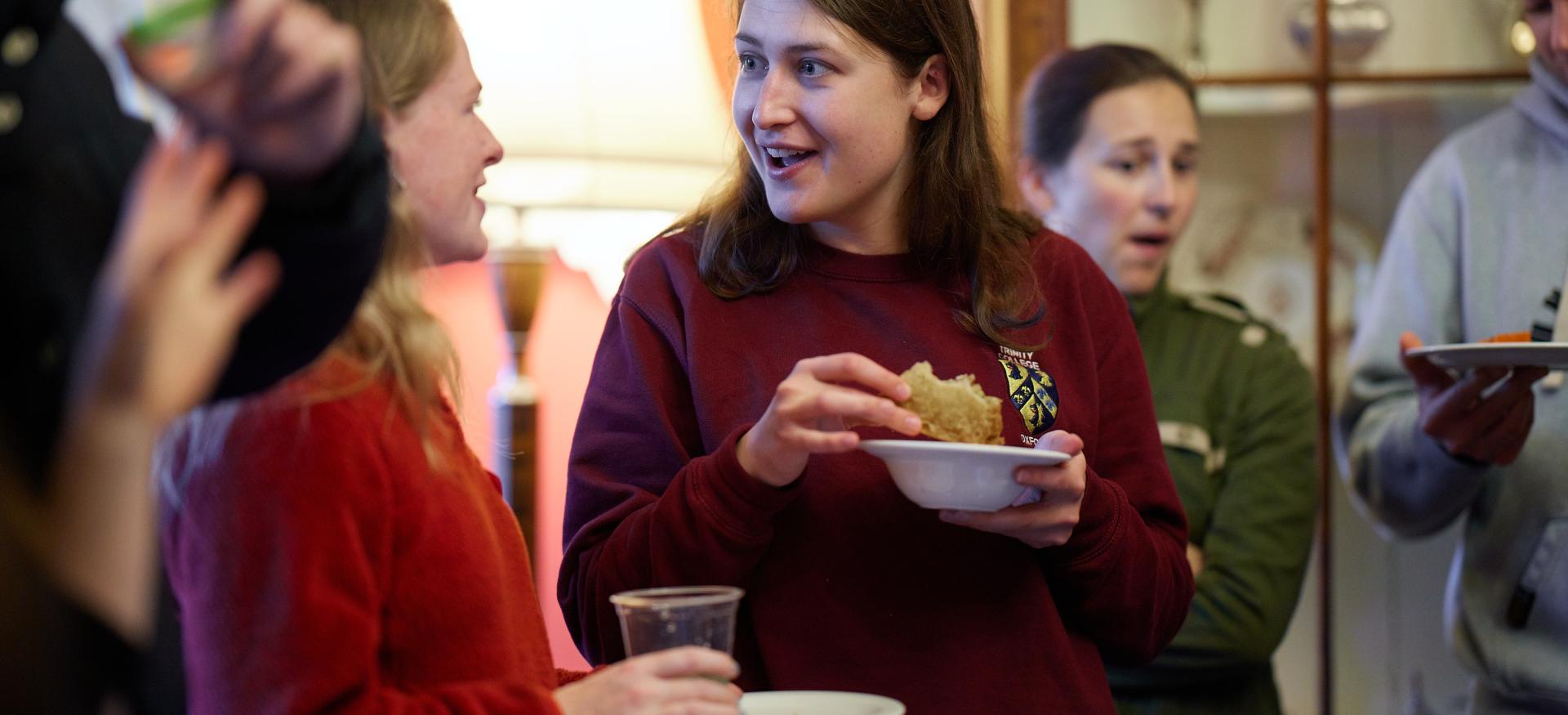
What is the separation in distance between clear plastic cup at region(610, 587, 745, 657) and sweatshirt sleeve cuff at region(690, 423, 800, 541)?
0.29 metres

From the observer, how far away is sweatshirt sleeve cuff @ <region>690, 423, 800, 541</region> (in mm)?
1332

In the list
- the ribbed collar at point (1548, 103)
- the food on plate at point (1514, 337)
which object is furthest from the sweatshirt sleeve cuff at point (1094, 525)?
the ribbed collar at point (1548, 103)

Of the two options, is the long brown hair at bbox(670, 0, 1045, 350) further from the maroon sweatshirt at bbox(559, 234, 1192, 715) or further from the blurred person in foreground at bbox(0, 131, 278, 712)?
the blurred person in foreground at bbox(0, 131, 278, 712)

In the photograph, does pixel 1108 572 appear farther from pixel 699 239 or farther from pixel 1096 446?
pixel 699 239

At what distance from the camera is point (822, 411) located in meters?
1.24

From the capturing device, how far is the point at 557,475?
317 centimetres

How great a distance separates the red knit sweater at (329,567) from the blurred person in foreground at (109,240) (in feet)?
0.36

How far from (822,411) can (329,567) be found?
449mm

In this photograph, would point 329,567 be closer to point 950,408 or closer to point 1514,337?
point 950,408

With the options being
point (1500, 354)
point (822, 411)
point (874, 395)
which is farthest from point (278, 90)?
point (1500, 354)

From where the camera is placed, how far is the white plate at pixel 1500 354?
1.71 m

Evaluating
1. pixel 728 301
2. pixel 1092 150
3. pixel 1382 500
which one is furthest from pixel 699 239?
pixel 1382 500

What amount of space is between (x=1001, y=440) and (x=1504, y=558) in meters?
1.13

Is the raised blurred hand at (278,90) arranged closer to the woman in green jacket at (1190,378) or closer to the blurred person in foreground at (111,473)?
the blurred person in foreground at (111,473)
